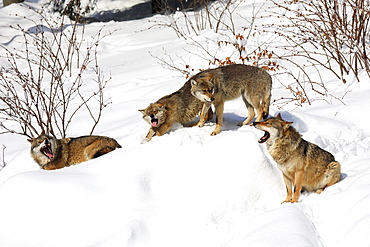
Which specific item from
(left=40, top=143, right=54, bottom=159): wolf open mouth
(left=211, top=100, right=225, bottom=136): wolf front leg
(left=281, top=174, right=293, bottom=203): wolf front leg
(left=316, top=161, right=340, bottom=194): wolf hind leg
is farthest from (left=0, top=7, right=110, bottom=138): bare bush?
(left=316, top=161, right=340, bottom=194): wolf hind leg

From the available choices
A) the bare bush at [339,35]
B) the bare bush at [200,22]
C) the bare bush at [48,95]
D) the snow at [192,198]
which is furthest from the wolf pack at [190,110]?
the bare bush at [200,22]

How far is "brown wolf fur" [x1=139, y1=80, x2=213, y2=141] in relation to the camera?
21.5 feet

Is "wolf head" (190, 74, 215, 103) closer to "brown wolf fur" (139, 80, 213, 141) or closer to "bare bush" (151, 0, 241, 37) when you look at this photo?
"brown wolf fur" (139, 80, 213, 141)

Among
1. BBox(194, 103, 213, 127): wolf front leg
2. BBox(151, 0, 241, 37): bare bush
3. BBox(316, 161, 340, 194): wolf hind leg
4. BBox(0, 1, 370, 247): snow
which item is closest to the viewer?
BBox(0, 1, 370, 247): snow

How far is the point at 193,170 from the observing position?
5.44 m

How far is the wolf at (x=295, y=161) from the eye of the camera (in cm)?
513

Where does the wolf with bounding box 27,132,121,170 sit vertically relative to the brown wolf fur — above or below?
below

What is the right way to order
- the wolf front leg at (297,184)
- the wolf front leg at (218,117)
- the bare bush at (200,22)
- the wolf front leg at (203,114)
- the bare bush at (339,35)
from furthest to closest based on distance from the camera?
the bare bush at (200,22) < the bare bush at (339,35) < the wolf front leg at (203,114) < the wolf front leg at (218,117) < the wolf front leg at (297,184)

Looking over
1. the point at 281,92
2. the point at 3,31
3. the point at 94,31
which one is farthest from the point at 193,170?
the point at 3,31

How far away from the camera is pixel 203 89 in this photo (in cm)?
637

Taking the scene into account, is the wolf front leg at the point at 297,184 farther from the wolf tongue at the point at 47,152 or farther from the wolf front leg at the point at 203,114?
the wolf tongue at the point at 47,152

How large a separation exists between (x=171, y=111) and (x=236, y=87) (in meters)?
0.96

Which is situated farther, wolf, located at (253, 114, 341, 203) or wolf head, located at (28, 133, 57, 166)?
wolf head, located at (28, 133, 57, 166)

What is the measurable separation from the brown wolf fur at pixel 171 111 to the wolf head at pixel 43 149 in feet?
4.26
